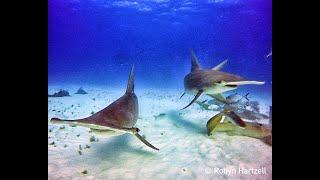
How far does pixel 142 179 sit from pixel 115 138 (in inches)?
31.7

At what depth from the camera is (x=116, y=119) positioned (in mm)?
2736

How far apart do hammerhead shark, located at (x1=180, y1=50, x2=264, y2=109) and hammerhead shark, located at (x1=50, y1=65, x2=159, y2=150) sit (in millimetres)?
711

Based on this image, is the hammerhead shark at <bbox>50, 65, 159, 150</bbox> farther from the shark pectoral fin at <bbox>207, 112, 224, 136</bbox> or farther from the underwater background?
the shark pectoral fin at <bbox>207, 112, 224, 136</bbox>

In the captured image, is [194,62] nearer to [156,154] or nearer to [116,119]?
[156,154]

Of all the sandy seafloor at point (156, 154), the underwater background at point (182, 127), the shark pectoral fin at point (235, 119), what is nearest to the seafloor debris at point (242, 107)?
the underwater background at point (182, 127)

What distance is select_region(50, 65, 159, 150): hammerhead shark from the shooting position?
2271mm

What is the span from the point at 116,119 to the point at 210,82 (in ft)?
4.62

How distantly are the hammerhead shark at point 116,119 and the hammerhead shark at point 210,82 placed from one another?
2.33ft

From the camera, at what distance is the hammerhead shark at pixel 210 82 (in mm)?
3231

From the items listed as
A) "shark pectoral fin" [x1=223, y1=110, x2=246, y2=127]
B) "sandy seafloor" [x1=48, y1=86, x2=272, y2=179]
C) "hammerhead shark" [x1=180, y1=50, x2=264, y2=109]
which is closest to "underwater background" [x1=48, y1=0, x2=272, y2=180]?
"sandy seafloor" [x1=48, y1=86, x2=272, y2=179]

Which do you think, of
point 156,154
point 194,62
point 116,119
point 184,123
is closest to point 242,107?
point 184,123
